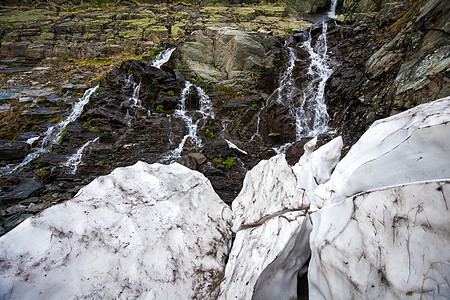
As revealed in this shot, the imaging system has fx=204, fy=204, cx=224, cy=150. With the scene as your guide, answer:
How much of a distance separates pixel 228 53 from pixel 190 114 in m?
6.44

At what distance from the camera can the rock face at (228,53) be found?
1558 cm

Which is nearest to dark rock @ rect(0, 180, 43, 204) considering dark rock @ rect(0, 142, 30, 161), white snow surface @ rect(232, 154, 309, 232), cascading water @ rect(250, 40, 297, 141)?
dark rock @ rect(0, 142, 30, 161)

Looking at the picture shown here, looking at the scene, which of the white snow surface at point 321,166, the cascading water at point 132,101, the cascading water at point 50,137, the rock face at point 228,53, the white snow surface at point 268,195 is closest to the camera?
the white snow surface at point 268,195

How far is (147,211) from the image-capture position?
389 cm

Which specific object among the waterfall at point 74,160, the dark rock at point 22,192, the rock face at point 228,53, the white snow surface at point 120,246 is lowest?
the dark rock at point 22,192

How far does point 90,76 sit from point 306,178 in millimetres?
20731

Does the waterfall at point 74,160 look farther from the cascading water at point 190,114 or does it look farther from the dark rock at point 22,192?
the cascading water at point 190,114

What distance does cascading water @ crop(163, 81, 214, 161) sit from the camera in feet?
37.7

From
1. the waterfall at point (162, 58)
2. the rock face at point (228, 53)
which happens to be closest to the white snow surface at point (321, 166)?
the rock face at point (228, 53)

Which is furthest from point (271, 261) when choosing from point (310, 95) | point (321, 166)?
point (310, 95)

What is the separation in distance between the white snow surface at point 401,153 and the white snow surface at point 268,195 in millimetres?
579

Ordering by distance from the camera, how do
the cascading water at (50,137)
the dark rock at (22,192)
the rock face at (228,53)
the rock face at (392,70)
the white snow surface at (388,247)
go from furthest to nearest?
the rock face at (228,53), the cascading water at (50,137), the dark rock at (22,192), the rock face at (392,70), the white snow surface at (388,247)

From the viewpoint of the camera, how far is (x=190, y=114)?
13.8 metres

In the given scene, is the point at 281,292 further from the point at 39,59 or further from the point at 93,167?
the point at 39,59
